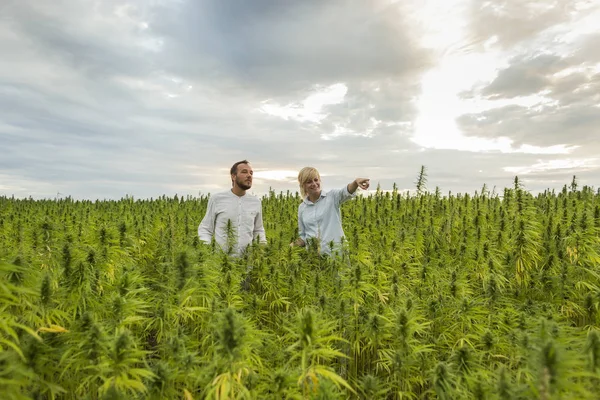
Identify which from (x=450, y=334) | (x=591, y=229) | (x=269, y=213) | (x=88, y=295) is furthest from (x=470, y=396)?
(x=269, y=213)

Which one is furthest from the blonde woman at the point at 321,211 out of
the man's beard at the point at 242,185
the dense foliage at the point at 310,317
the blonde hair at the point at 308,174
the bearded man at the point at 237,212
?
the man's beard at the point at 242,185

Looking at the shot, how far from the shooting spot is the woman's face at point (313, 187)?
761 cm

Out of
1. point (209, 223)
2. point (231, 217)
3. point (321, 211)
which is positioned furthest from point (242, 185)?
point (321, 211)

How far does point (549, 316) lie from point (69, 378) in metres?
5.42

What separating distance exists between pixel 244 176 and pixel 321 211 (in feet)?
5.76

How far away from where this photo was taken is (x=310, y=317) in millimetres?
2664

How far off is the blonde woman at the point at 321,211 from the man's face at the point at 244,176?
1.13 m

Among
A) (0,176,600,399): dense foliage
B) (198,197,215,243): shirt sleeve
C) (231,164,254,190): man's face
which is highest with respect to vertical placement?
(231,164,254,190): man's face

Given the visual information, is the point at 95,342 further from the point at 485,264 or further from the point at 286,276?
the point at 485,264

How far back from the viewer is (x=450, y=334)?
4.46 m

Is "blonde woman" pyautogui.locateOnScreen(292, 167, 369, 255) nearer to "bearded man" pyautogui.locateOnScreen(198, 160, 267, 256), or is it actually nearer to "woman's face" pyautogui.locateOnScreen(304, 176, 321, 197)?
"woman's face" pyautogui.locateOnScreen(304, 176, 321, 197)

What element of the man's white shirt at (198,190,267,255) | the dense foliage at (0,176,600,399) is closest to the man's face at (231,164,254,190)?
the man's white shirt at (198,190,267,255)

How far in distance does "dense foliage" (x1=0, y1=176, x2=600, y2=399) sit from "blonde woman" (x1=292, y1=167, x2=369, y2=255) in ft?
1.89

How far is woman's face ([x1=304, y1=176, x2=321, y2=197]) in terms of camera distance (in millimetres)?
7609
